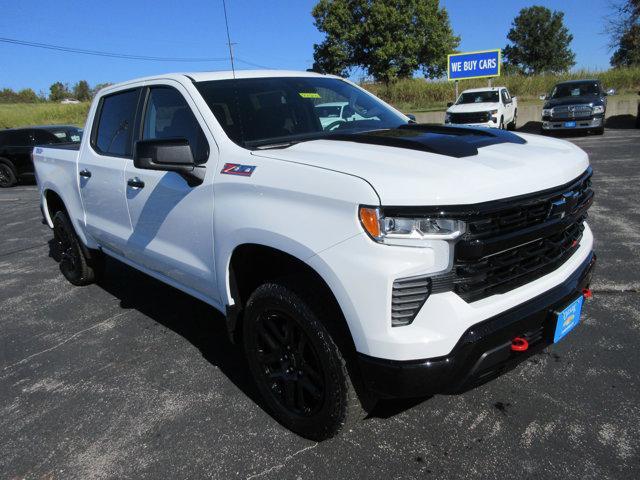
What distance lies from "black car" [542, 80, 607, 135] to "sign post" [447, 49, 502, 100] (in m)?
6.31

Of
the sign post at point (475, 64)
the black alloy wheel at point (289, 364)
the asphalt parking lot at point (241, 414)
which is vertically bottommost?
the asphalt parking lot at point (241, 414)

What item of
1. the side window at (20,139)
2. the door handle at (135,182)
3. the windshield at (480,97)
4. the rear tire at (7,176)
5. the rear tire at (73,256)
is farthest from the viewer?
the windshield at (480,97)

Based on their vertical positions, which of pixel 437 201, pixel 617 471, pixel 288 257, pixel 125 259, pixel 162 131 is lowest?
pixel 617 471

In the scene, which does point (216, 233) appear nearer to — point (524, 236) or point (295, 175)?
point (295, 175)

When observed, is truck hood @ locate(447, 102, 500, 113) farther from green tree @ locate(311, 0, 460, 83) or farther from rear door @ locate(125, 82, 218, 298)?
green tree @ locate(311, 0, 460, 83)

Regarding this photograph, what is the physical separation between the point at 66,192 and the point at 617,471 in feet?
15.1

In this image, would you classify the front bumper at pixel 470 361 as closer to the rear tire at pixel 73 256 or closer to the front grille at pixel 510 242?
the front grille at pixel 510 242

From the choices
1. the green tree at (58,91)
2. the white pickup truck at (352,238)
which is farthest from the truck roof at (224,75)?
the green tree at (58,91)

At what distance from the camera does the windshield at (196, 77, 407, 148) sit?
2.89m

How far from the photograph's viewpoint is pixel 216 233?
2.66 m

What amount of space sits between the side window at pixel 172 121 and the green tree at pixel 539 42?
242 feet

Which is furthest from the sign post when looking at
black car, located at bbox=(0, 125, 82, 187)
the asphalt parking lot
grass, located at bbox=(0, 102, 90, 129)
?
grass, located at bbox=(0, 102, 90, 129)

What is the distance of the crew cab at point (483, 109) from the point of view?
1648 centimetres

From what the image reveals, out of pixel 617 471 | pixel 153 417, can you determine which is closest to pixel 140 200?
pixel 153 417
